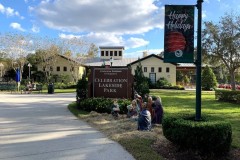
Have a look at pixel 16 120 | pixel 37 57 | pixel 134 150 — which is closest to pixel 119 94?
pixel 16 120

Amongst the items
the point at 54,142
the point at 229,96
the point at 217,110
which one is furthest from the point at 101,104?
the point at 229,96

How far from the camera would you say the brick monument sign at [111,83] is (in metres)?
15.9

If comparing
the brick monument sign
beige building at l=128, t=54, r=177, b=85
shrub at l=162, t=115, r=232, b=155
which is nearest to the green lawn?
shrub at l=162, t=115, r=232, b=155

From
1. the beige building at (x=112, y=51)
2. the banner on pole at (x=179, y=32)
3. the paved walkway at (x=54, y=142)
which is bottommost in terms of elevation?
the paved walkway at (x=54, y=142)

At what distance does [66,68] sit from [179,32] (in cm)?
5329

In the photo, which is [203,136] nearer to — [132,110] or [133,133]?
[133,133]

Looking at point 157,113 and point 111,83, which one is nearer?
point 157,113

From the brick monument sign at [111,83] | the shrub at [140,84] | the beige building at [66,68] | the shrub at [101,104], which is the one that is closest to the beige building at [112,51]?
the beige building at [66,68]

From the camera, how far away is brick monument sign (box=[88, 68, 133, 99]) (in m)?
15.9

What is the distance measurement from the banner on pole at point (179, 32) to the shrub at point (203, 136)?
133 cm

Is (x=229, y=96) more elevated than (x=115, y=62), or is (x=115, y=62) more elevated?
(x=115, y=62)

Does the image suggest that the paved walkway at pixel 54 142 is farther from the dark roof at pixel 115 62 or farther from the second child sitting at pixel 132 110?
the dark roof at pixel 115 62

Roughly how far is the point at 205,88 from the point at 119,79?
3355cm

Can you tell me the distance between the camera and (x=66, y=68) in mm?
58938
